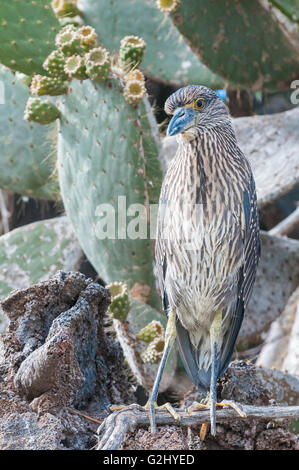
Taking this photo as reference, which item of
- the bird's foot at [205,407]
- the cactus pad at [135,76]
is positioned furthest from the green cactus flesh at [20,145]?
the bird's foot at [205,407]

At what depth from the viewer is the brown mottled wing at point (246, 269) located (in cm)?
196

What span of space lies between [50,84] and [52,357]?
1.34 meters

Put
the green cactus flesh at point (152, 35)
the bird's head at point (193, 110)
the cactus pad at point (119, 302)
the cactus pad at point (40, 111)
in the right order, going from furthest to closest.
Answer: the green cactus flesh at point (152, 35), the cactus pad at point (40, 111), the cactus pad at point (119, 302), the bird's head at point (193, 110)

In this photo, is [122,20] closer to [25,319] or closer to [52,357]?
[25,319]

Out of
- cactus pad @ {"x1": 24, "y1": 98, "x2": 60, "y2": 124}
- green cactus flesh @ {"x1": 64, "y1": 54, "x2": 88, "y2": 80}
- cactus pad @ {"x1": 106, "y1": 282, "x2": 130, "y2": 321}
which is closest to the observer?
Result: cactus pad @ {"x1": 106, "y1": 282, "x2": 130, "y2": 321}

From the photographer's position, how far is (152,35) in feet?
11.4

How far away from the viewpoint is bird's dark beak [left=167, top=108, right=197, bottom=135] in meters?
1.74

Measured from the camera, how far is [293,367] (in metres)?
2.93

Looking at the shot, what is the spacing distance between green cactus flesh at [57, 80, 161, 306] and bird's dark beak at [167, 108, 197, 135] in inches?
30.2

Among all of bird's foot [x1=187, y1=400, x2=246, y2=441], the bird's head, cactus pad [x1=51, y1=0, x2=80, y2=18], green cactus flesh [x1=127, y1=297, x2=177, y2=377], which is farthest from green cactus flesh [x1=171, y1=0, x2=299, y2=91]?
bird's foot [x1=187, y1=400, x2=246, y2=441]

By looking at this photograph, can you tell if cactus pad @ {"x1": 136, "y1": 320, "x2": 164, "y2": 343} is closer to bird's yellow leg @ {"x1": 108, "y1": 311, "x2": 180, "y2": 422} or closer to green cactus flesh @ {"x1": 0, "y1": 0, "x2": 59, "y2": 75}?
bird's yellow leg @ {"x1": 108, "y1": 311, "x2": 180, "y2": 422}

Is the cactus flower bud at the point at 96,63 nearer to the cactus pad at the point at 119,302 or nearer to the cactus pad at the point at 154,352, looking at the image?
the cactus pad at the point at 119,302

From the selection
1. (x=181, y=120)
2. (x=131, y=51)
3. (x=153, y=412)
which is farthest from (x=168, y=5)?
(x=153, y=412)

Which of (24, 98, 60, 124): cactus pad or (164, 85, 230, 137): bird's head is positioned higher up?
(24, 98, 60, 124): cactus pad
